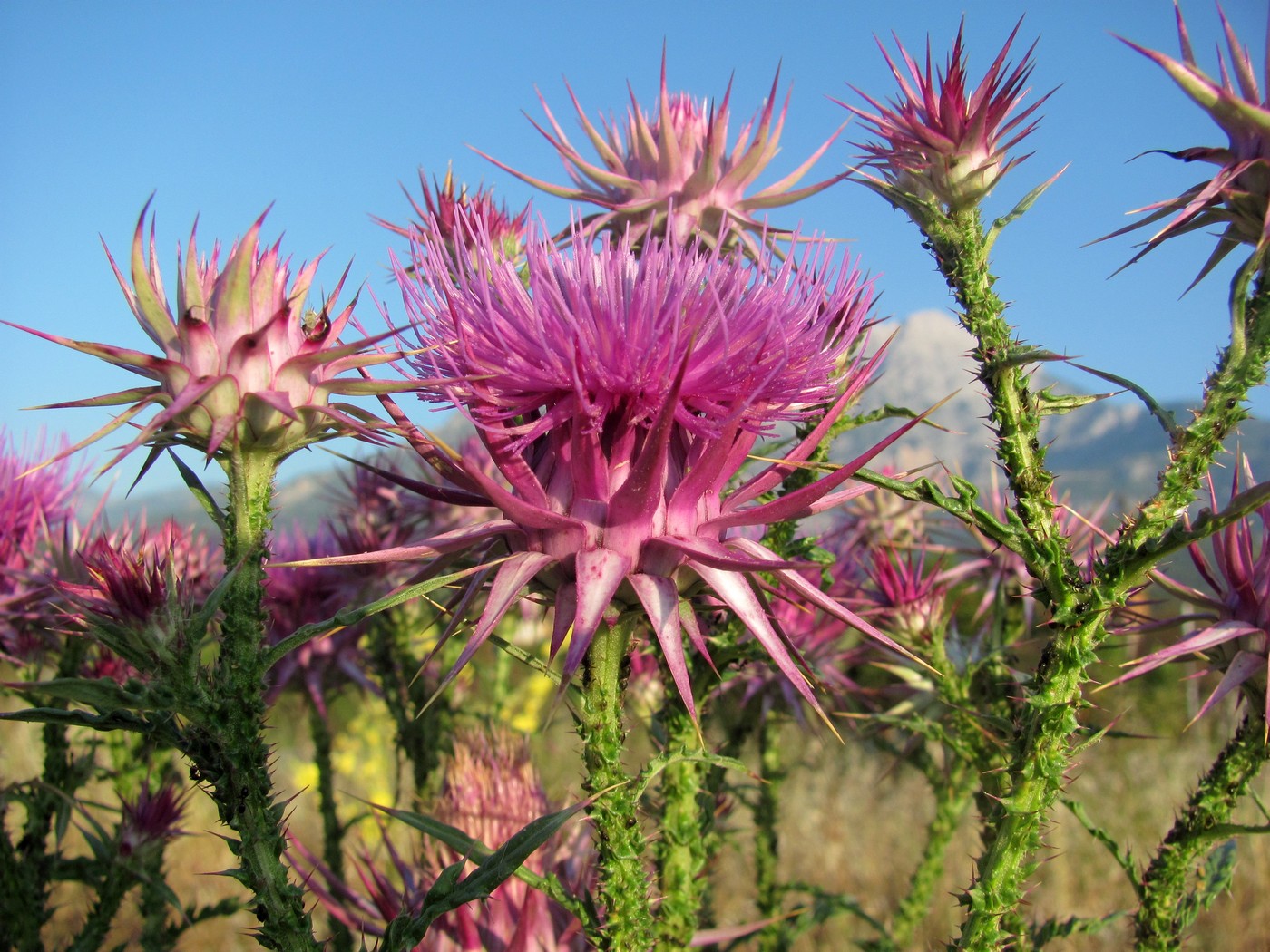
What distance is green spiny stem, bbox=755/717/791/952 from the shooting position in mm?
4320

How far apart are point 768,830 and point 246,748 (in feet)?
9.87

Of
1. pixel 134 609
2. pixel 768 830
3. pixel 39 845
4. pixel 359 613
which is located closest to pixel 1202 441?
pixel 359 613

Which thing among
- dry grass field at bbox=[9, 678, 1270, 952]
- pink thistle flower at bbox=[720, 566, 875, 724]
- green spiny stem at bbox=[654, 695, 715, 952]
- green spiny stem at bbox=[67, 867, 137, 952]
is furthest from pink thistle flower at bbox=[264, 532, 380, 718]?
dry grass field at bbox=[9, 678, 1270, 952]

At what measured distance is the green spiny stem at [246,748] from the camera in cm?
215

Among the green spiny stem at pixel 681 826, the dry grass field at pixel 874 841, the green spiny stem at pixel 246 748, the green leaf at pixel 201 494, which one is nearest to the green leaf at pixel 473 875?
the green spiny stem at pixel 246 748

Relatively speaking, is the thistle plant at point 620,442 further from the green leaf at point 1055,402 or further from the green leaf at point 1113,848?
the green leaf at point 1113,848

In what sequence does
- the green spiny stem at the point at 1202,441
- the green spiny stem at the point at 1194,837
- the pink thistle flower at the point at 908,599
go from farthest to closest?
the pink thistle flower at the point at 908,599 < the green spiny stem at the point at 1194,837 < the green spiny stem at the point at 1202,441

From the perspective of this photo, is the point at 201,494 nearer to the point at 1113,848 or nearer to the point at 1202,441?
the point at 1202,441

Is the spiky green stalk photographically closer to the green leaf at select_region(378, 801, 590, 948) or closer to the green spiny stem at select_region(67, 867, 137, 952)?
the green leaf at select_region(378, 801, 590, 948)

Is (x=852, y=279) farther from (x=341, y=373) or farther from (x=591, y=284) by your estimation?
(x=341, y=373)

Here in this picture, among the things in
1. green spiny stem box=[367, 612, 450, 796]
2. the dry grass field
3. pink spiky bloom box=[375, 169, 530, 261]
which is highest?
pink spiky bloom box=[375, 169, 530, 261]

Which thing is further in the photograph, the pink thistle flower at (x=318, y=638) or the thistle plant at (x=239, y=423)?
the pink thistle flower at (x=318, y=638)

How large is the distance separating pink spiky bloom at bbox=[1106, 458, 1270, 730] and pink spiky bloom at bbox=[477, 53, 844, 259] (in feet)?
5.62

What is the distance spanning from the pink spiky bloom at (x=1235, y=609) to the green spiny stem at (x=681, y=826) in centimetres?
126
